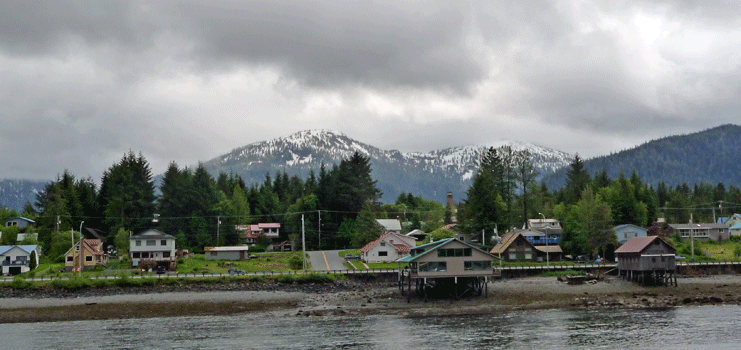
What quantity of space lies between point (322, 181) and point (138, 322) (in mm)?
79214

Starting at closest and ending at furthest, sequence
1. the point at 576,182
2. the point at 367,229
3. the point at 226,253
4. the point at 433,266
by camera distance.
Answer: the point at 433,266 → the point at 226,253 → the point at 367,229 → the point at 576,182

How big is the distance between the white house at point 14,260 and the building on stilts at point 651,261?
88208 millimetres

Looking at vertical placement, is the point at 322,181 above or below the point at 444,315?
above

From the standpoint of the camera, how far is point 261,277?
86.6 meters

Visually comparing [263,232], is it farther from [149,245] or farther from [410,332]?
[410,332]

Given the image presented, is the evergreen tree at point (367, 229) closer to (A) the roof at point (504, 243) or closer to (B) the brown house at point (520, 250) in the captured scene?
(A) the roof at point (504, 243)

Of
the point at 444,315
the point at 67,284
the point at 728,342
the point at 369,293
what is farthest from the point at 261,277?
the point at 728,342

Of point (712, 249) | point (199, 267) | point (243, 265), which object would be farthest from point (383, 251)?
point (712, 249)

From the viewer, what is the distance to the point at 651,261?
82.8 meters

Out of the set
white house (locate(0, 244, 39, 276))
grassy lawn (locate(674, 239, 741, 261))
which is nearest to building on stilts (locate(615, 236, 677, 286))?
grassy lawn (locate(674, 239, 741, 261))

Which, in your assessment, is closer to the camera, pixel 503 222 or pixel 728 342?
pixel 728 342

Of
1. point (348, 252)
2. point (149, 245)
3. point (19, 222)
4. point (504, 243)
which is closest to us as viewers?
point (149, 245)

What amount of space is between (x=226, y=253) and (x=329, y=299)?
129 feet

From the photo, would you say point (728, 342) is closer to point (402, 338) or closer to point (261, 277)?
point (402, 338)
